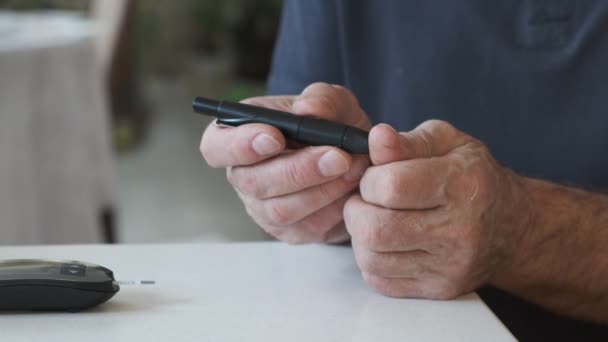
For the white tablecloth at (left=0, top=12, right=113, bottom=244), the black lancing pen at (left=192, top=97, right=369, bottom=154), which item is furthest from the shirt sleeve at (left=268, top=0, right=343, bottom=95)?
the white tablecloth at (left=0, top=12, right=113, bottom=244)

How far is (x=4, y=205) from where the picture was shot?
1406 mm

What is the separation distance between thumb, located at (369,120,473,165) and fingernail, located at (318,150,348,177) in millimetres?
20

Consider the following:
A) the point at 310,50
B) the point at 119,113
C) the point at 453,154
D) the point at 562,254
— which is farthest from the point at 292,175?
the point at 119,113

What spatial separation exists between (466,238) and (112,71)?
198 centimetres

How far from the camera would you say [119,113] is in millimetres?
3139

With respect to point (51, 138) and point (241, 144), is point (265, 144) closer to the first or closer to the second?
point (241, 144)

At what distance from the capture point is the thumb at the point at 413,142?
1.71 ft

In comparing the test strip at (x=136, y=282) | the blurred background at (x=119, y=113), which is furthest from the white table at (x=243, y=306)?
the blurred background at (x=119, y=113)

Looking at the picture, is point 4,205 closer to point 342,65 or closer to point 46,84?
point 46,84

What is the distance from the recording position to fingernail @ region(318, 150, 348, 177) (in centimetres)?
53

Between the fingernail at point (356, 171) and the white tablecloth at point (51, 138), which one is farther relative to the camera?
the white tablecloth at point (51, 138)

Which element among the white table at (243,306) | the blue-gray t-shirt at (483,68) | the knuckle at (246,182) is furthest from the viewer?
the blue-gray t-shirt at (483,68)

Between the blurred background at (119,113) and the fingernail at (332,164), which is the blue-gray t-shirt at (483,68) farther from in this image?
the fingernail at (332,164)

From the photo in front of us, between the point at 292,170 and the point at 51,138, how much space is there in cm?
111
